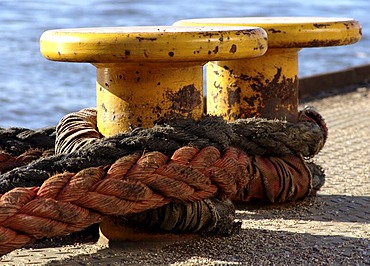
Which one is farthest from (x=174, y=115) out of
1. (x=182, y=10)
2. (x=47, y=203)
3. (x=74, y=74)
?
(x=182, y=10)

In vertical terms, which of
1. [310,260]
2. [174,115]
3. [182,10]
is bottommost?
[310,260]

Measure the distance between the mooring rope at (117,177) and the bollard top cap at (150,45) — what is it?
0.22m

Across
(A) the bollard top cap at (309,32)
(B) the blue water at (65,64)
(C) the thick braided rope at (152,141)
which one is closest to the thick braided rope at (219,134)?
(C) the thick braided rope at (152,141)

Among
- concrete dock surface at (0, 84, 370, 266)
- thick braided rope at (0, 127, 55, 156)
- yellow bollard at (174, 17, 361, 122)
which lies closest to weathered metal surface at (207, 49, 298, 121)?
yellow bollard at (174, 17, 361, 122)

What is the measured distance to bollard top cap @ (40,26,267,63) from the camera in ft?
7.87

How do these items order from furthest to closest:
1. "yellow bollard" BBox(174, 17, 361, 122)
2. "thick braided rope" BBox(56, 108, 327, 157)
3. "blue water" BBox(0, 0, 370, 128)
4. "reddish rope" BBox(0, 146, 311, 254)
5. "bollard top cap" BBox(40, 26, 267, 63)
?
1. "blue water" BBox(0, 0, 370, 128)
2. "yellow bollard" BBox(174, 17, 361, 122)
3. "thick braided rope" BBox(56, 108, 327, 157)
4. "bollard top cap" BBox(40, 26, 267, 63)
5. "reddish rope" BBox(0, 146, 311, 254)

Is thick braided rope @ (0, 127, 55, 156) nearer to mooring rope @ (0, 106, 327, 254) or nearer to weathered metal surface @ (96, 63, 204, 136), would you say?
mooring rope @ (0, 106, 327, 254)

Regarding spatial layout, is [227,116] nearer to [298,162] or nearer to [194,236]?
[298,162]

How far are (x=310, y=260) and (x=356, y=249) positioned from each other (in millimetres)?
182

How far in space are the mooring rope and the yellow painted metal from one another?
75 millimetres

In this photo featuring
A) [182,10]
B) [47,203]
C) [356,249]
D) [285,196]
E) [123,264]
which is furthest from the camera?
[182,10]

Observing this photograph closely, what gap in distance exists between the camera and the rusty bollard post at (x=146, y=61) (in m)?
2.41

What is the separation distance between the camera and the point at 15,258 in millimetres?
2498

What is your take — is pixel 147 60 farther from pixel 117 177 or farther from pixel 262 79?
pixel 262 79
